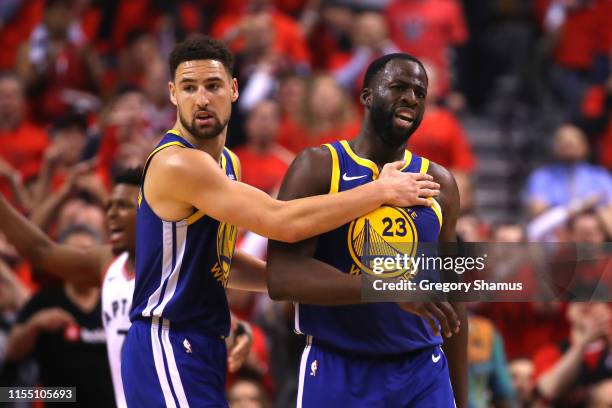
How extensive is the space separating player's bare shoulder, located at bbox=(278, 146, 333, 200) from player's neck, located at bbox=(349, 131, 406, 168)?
19 centimetres

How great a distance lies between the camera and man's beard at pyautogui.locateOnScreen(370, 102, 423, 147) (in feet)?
16.2

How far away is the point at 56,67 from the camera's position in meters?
11.3

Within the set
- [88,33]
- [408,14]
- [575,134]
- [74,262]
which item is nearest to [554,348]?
[575,134]

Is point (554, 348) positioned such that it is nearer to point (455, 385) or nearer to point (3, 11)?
point (455, 385)

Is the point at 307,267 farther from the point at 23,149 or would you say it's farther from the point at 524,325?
the point at 23,149

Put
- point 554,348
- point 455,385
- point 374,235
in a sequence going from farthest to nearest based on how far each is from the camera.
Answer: point 554,348
point 455,385
point 374,235

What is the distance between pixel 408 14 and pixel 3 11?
4.44 m

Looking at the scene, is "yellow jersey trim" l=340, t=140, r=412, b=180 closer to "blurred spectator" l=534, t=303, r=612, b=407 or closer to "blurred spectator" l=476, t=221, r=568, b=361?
"blurred spectator" l=534, t=303, r=612, b=407

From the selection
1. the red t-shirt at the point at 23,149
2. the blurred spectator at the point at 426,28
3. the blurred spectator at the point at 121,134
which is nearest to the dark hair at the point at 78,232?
the blurred spectator at the point at 121,134

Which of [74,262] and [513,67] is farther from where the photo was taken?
[513,67]

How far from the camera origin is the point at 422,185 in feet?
16.0

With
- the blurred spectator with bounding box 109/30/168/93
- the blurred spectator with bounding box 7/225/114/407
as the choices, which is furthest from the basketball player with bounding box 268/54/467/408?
the blurred spectator with bounding box 109/30/168/93

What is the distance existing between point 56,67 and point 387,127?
7092 millimetres

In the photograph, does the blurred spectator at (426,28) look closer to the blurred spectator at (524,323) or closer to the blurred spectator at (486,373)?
the blurred spectator at (524,323)
